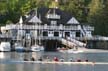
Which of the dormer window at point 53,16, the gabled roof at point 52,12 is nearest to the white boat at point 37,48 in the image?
the gabled roof at point 52,12

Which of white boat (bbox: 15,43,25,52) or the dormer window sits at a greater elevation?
the dormer window

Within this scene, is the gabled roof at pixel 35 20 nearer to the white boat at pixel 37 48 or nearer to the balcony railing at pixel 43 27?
the balcony railing at pixel 43 27

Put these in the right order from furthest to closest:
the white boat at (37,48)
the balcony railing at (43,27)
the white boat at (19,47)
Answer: the balcony railing at (43,27) → the white boat at (37,48) → the white boat at (19,47)

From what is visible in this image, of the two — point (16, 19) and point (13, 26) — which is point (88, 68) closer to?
point (13, 26)

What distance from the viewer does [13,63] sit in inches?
3632

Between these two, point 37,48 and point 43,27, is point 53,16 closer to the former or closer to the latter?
point 43,27

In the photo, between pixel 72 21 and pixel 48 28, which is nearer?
pixel 48 28

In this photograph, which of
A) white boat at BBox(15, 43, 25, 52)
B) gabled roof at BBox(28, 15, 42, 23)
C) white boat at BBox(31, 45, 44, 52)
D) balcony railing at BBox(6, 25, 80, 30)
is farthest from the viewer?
gabled roof at BBox(28, 15, 42, 23)

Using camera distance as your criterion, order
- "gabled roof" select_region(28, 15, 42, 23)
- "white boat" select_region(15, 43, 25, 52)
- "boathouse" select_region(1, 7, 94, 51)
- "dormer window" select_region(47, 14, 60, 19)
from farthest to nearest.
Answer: "dormer window" select_region(47, 14, 60, 19) → "gabled roof" select_region(28, 15, 42, 23) → "boathouse" select_region(1, 7, 94, 51) → "white boat" select_region(15, 43, 25, 52)

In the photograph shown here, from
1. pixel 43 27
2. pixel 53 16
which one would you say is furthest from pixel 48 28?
pixel 53 16

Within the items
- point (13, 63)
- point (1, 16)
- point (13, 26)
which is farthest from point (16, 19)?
point (13, 63)

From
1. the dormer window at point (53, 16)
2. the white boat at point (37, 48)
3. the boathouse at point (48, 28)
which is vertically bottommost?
the white boat at point (37, 48)

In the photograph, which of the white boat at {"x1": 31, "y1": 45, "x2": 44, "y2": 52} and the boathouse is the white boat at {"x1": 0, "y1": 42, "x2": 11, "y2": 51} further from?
the boathouse

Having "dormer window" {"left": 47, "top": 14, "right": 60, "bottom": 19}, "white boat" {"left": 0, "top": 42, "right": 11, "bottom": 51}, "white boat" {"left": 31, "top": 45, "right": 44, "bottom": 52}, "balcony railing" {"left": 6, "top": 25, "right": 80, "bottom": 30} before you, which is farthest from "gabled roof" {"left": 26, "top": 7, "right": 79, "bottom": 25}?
"white boat" {"left": 0, "top": 42, "right": 11, "bottom": 51}
